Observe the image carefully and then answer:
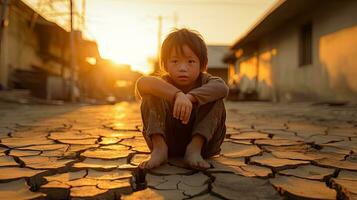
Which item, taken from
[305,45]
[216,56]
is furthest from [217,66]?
[305,45]

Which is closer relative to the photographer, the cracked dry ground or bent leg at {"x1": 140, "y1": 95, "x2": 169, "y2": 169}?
the cracked dry ground

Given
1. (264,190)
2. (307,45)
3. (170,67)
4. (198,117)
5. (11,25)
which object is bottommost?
(264,190)

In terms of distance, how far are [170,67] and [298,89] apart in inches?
310

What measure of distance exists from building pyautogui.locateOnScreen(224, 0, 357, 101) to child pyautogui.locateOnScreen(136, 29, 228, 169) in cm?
548

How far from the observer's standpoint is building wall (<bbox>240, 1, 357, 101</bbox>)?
6294mm

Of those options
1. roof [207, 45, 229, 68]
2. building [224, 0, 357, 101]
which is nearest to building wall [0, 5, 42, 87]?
building [224, 0, 357, 101]

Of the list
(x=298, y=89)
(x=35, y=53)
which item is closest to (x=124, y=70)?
(x=35, y=53)

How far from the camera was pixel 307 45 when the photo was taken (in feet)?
27.6

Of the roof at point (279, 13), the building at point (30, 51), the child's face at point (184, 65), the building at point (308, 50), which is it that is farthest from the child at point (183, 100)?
the building at point (30, 51)

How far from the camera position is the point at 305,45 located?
8.52 meters

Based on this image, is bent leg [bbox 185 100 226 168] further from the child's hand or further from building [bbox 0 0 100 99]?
building [bbox 0 0 100 99]

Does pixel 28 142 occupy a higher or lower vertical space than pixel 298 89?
lower

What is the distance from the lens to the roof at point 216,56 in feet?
76.7

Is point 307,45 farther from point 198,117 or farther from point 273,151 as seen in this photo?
point 198,117
